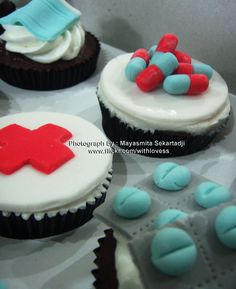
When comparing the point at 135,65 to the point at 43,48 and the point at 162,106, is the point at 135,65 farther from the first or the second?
the point at 43,48

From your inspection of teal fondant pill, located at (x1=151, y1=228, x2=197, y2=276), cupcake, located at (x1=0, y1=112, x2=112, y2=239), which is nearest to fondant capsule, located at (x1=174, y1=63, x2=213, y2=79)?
cupcake, located at (x1=0, y1=112, x2=112, y2=239)

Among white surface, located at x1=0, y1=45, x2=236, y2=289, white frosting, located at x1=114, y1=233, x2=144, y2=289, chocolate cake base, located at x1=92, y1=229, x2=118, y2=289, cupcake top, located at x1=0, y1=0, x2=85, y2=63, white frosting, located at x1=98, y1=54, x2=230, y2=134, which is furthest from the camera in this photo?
cupcake top, located at x1=0, y1=0, x2=85, y2=63

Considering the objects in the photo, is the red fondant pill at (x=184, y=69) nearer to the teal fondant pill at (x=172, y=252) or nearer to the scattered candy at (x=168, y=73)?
the scattered candy at (x=168, y=73)

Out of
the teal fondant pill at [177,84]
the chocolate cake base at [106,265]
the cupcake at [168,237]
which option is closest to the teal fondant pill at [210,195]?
Answer: the cupcake at [168,237]

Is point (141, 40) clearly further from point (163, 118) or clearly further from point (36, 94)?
point (163, 118)

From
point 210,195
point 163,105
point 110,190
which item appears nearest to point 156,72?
point 163,105

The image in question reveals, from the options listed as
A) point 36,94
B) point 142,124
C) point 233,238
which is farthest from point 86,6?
point 233,238

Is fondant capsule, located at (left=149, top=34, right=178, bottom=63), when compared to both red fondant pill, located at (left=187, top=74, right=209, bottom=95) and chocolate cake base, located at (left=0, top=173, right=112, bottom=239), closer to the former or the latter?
red fondant pill, located at (left=187, top=74, right=209, bottom=95)
